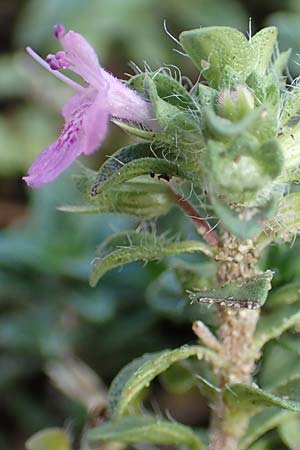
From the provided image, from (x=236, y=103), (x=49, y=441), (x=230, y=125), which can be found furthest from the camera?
(x=49, y=441)

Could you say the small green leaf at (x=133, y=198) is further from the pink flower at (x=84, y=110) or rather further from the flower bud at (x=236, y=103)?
the flower bud at (x=236, y=103)

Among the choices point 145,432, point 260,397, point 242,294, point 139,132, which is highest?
point 139,132

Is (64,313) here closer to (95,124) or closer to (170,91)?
(170,91)

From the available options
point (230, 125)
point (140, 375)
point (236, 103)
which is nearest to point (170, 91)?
point (236, 103)

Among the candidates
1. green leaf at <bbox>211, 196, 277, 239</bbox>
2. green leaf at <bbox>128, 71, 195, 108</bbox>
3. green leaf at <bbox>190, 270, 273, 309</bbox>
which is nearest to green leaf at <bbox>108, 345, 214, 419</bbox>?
green leaf at <bbox>190, 270, 273, 309</bbox>

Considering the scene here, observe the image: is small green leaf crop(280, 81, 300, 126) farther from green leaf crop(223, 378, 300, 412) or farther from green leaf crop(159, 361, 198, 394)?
green leaf crop(159, 361, 198, 394)

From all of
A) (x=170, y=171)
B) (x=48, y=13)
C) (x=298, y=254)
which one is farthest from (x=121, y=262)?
(x=48, y=13)
